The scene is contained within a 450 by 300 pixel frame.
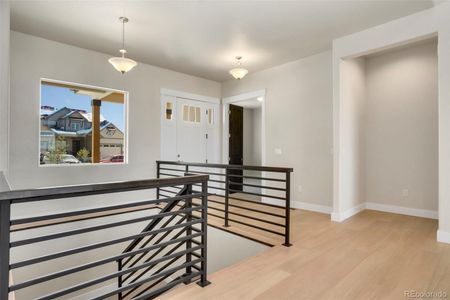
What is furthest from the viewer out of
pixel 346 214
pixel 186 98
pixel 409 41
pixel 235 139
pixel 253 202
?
pixel 235 139

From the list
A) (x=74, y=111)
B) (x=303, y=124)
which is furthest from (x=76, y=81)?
(x=303, y=124)

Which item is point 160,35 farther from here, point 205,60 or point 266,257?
point 266,257

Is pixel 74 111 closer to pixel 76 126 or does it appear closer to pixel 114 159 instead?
pixel 76 126

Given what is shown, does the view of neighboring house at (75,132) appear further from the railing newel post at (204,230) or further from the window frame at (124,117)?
the railing newel post at (204,230)

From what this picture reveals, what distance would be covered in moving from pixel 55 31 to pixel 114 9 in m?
1.33

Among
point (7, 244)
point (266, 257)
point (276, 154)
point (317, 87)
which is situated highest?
point (317, 87)

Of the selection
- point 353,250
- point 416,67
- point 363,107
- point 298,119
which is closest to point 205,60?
point 298,119

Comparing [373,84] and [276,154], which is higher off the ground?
[373,84]

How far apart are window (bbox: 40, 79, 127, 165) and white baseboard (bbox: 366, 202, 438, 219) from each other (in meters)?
4.90

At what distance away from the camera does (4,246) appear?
1.27 metres

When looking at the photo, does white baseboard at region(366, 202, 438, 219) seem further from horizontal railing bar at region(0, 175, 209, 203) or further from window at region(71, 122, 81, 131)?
window at region(71, 122, 81, 131)

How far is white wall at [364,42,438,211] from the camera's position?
13.5ft

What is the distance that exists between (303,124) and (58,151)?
4.44m

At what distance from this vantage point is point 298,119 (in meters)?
4.97
